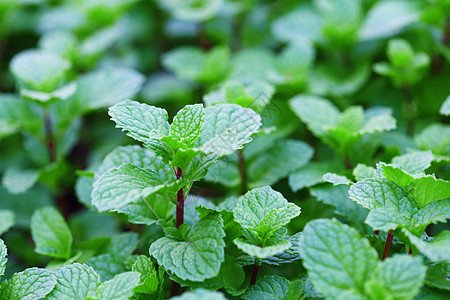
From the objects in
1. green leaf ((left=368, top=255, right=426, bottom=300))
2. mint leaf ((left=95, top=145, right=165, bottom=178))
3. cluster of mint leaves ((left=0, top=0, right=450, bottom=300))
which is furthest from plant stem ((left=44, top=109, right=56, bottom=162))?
green leaf ((left=368, top=255, right=426, bottom=300))

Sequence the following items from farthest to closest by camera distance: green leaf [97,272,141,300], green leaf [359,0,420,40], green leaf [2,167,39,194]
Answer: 1. green leaf [359,0,420,40]
2. green leaf [2,167,39,194]
3. green leaf [97,272,141,300]

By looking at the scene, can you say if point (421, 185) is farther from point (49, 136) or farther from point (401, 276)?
point (49, 136)

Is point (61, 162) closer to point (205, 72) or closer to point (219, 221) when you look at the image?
point (205, 72)

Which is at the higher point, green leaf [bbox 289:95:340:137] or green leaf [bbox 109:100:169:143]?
green leaf [bbox 109:100:169:143]

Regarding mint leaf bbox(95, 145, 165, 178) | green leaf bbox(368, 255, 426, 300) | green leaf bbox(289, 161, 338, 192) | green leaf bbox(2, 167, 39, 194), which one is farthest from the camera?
green leaf bbox(2, 167, 39, 194)

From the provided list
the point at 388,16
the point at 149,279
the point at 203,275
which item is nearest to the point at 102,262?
the point at 149,279

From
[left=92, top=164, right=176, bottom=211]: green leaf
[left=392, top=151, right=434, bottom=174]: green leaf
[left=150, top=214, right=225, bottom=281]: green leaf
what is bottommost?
[left=150, top=214, right=225, bottom=281]: green leaf

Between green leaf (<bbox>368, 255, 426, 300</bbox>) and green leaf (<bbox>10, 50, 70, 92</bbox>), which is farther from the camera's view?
green leaf (<bbox>10, 50, 70, 92</bbox>)

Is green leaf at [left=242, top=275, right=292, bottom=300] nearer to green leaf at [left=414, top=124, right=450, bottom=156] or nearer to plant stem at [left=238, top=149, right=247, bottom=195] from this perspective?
plant stem at [left=238, top=149, right=247, bottom=195]
